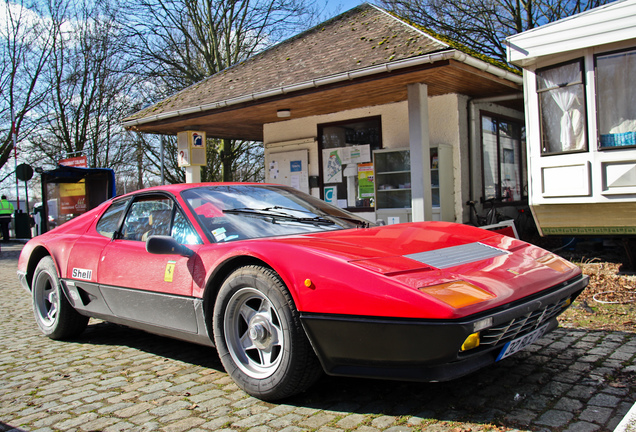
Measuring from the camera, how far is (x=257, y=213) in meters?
3.37

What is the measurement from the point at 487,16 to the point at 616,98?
1100 cm

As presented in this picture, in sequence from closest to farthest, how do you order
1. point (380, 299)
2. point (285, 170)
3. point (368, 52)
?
point (380, 299) < point (368, 52) < point (285, 170)

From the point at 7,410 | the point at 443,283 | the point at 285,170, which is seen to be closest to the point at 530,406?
the point at 443,283

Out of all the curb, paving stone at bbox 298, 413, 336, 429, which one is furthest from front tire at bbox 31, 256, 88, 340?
the curb

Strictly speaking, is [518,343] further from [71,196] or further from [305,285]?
[71,196]

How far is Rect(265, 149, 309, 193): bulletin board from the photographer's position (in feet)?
38.3

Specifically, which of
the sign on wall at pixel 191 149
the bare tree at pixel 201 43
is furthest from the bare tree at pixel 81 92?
the sign on wall at pixel 191 149

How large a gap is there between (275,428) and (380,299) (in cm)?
78

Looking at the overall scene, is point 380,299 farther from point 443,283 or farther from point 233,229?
point 233,229

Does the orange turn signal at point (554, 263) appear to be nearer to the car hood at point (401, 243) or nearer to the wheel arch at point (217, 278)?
the car hood at point (401, 243)

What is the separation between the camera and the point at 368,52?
25.8 feet

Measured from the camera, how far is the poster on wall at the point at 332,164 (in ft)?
36.6

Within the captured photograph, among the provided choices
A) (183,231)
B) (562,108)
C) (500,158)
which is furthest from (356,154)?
(183,231)

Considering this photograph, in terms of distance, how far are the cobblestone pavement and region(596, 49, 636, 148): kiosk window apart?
3608 mm
